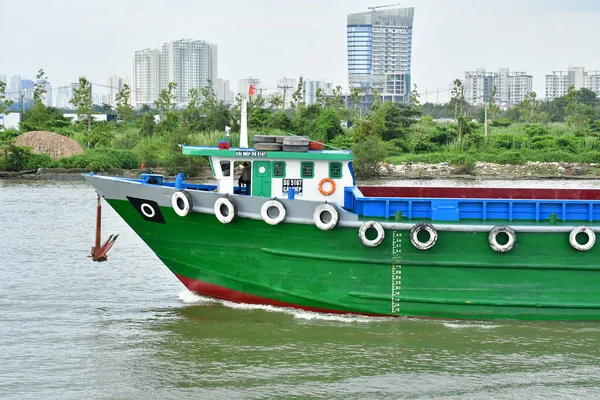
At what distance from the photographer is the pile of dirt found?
154 ft

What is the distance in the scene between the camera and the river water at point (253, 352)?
1281 cm

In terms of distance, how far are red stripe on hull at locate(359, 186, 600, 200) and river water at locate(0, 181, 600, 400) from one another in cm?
329

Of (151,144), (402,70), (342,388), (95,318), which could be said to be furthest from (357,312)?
(402,70)

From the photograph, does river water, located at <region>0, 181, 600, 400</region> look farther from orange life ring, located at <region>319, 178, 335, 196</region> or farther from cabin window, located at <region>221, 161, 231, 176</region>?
cabin window, located at <region>221, 161, 231, 176</region>

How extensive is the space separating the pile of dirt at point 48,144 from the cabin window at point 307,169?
33310mm

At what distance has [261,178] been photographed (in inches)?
625

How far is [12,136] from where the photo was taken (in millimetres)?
49750

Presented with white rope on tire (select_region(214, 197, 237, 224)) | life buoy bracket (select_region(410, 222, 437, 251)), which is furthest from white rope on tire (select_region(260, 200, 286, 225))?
life buoy bracket (select_region(410, 222, 437, 251))

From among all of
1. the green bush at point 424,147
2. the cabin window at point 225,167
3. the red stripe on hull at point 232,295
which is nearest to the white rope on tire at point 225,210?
the cabin window at point 225,167

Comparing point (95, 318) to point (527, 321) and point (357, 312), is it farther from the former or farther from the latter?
point (527, 321)

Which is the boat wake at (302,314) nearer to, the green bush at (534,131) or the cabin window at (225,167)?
the cabin window at (225,167)

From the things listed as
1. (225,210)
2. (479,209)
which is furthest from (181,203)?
(479,209)

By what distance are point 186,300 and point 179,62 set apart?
153m

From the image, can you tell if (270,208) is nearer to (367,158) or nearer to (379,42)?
(367,158)
